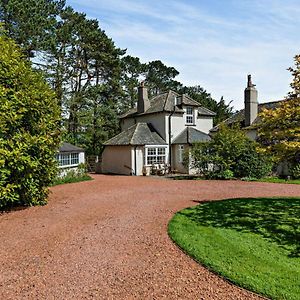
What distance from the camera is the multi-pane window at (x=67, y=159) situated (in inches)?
860

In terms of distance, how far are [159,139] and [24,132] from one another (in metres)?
17.2

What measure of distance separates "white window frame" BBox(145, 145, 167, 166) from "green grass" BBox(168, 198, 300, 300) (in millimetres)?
15130

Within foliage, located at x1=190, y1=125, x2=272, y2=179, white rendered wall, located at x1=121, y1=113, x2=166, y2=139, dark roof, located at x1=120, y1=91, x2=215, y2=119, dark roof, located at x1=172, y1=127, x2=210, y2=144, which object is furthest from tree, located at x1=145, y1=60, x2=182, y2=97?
foliage, located at x1=190, y1=125, x2=272, y2=179

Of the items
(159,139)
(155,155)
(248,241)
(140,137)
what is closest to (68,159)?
(140,137)

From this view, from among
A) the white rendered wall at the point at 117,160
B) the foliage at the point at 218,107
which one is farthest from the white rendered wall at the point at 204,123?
the foliage at the point at 218,107

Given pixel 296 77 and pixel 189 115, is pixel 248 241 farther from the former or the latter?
pixel 189 115

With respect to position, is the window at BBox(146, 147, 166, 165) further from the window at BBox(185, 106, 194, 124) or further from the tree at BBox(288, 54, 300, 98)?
the tree at BBox(288, 54, 300, 98)

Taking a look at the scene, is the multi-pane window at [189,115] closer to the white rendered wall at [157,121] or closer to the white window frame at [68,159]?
the white rendered wall at [157,121]

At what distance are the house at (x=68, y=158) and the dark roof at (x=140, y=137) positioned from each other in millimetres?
4193

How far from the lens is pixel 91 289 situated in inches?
197

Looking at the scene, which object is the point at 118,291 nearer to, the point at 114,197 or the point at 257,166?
the point at 114,197

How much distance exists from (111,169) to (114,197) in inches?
596

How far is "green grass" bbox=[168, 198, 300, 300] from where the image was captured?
5090 millimetres

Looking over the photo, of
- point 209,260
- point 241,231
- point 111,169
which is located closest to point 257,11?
point 241,231
